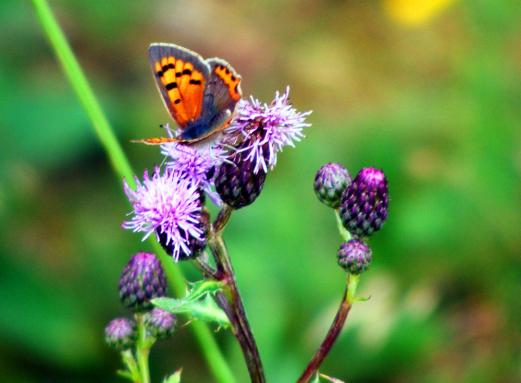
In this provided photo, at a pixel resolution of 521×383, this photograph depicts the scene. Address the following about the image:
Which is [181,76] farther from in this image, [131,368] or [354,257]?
[131,368]

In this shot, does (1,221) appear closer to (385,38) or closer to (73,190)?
(73,190)

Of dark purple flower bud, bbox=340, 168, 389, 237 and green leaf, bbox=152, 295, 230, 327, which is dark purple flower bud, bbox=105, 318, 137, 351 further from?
dark purple flower bud, bbox=340, 168, 389, 237

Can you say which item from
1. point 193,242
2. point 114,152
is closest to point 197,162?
point 193,242

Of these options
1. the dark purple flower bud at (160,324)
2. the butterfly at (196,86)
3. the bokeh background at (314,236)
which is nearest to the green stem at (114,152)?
the dark purple flower bud at (160,324)

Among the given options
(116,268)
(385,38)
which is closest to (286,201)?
(116,268)

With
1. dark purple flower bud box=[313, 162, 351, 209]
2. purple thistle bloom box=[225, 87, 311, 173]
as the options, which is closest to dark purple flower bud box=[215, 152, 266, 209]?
purple thistle bloom box=[225, 87, 311, 173]
